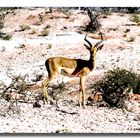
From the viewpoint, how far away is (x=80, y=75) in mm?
6965

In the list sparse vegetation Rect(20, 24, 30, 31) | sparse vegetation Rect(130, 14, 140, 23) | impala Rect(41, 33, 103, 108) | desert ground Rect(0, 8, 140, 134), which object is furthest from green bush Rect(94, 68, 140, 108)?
sparse vegetation Rect(20, 24, 30, 31)

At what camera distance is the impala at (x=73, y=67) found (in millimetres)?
6918

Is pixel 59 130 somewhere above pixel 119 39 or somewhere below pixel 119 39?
below

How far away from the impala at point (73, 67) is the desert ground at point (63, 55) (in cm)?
5

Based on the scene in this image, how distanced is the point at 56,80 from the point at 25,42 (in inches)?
24.9

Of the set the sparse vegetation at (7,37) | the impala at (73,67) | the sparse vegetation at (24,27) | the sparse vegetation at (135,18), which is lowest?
the impala at (73,67)

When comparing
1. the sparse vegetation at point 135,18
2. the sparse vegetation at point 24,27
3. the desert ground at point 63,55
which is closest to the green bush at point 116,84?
the desert ground at point 63,55

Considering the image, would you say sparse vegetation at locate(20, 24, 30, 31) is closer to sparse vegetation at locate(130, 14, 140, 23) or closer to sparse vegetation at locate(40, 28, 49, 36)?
sparse vegetation at locate(40, 28, 49, 36)

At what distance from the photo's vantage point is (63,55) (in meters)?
7.02

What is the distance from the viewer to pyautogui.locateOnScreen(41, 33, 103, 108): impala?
6918 mm

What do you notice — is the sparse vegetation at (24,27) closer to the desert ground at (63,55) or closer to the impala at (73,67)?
the desert ground at (63,55)

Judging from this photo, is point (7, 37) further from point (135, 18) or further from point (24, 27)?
point (135, 18)

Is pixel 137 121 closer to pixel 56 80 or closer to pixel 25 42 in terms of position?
pixel 56 80

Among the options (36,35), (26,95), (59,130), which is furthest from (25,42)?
(59,130)
